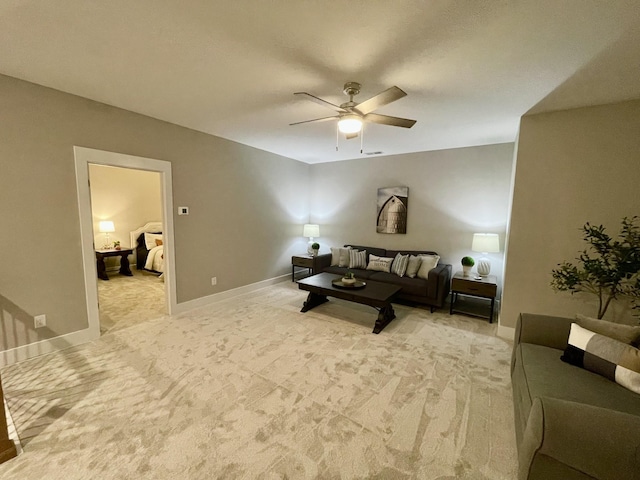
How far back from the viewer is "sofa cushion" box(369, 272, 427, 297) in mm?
3812

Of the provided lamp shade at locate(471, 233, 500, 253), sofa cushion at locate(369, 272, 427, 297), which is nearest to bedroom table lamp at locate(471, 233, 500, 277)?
lamp shade at locate(471, 233, 500, 253)

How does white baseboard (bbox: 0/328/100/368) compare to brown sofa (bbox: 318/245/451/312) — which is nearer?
white baseboard (bbox: 0/328/100/368)

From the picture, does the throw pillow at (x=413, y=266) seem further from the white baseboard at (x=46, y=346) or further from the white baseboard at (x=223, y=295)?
the white baseboard at (x=46, y=346)

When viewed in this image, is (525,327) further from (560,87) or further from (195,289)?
(195,289)

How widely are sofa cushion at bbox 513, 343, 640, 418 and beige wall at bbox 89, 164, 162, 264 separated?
621cm

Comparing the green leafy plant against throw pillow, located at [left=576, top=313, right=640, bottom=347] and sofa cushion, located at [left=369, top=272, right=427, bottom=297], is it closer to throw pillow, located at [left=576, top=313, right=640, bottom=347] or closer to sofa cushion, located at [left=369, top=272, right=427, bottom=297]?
throw pillow, located at [left=576, top=313, right=640, bottom=347]

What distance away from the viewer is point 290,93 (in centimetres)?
249

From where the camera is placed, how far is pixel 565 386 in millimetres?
1479

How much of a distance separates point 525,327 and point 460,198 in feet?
8.90

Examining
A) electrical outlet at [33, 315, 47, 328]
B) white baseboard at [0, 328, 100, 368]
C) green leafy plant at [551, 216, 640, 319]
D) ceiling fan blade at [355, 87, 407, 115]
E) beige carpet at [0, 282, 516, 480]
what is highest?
ceiling fan blade at [355, 87, 407, 115]

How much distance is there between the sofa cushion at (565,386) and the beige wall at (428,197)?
8.80 feet

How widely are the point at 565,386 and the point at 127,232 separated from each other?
7646mm

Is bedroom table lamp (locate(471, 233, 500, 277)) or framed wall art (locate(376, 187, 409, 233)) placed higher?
framed wall art (locate(376, 187, 409, 233))

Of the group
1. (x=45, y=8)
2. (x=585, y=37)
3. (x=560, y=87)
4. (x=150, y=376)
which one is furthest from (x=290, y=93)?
(x=150, y=376)
